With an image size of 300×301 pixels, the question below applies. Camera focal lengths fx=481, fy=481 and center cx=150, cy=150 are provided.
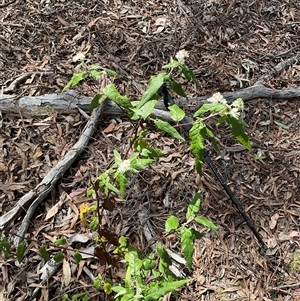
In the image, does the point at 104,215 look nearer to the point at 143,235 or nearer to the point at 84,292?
the point at 143,235

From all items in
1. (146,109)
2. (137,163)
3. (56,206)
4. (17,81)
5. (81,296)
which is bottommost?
(81,296)

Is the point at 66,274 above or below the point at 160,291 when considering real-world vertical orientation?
below

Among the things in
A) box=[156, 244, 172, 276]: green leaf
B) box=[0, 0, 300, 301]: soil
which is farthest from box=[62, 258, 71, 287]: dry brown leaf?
box=[156, 244, 172, 276]: green leaf

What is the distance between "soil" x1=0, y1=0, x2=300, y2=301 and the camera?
8.19ft

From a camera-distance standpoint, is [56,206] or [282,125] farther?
[282,125]

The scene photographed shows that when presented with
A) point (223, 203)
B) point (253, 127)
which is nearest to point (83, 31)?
point (253, 127)

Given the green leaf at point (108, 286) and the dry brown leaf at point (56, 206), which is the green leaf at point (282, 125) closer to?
the dry brown leaf at point (56, 206)

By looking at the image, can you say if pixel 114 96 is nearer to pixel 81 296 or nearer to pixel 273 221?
pixel 81 296

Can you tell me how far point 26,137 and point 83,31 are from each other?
101 centimetres

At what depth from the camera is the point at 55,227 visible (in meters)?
2.55

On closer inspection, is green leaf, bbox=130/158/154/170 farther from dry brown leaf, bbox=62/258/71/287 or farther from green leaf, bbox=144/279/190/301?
dry brown leaf, bbox=62/258/71/287

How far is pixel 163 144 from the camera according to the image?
9.57 feet

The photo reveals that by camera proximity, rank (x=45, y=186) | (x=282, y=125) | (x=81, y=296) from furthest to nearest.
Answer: (x=282, y=125)
(x=45, y=186)
(x=81, y=296)

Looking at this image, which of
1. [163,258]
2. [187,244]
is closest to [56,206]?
[163,258]
